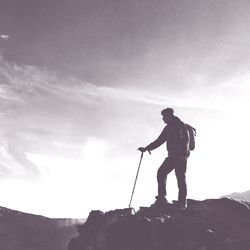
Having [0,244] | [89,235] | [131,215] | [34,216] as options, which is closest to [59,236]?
[34,216]

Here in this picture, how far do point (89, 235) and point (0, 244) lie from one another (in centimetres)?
1149

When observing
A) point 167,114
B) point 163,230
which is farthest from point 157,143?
point 163,230

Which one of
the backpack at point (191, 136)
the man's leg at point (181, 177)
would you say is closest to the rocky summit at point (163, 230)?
the man's leg at point (181, 177)

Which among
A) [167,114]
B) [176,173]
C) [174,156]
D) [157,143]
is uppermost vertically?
[167,114]

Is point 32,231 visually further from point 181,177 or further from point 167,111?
point 167,111

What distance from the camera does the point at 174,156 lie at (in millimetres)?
10609

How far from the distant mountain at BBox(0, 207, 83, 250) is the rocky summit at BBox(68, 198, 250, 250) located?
32.4 feet

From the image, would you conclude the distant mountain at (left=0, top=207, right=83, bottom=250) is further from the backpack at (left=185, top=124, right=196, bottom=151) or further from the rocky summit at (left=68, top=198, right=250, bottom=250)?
the backpack at (left=185, top=124, right=196, bottom=151)

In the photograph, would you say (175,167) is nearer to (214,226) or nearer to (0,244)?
(214,226)

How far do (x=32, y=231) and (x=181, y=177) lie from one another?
1202 centimetres

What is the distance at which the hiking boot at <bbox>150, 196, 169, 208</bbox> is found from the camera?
1034 cm

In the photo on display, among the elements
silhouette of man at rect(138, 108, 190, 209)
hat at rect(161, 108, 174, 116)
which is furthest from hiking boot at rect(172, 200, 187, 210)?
hat at rect(161, 108, 174, 116)

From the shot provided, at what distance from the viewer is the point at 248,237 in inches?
375

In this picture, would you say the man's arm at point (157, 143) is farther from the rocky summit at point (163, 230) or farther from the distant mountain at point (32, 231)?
the distant mountain at point (32, 231)
